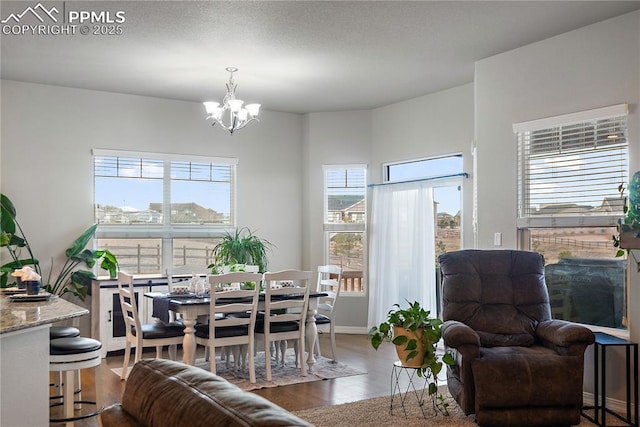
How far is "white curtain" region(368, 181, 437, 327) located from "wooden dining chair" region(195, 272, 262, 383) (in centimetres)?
253

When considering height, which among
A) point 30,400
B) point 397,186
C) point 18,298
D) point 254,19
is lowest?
point 30,400

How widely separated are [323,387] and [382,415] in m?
0.99

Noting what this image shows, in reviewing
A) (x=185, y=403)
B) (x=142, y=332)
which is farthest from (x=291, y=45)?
(x=185, y=403)

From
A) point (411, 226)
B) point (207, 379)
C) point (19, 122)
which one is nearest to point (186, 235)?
point (19, 122)

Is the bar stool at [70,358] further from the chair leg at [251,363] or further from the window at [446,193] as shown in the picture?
the window at [446,193]

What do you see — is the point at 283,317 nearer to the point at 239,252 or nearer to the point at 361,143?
the point at 239,252

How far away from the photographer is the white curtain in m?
7.24

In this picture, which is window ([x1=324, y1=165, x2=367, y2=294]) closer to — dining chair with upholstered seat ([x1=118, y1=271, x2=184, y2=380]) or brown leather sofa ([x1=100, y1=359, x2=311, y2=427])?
dining chair with upholstered seat ([x1=118, y1=271, x2=184, y2=380])

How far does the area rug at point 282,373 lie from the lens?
535 centimetres

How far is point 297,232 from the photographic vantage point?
840 centimetres

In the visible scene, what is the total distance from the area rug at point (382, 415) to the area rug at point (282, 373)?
89 centimetres

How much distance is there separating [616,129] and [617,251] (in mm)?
940

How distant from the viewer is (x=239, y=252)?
24.6 ft

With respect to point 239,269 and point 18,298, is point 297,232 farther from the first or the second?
point 18,298
